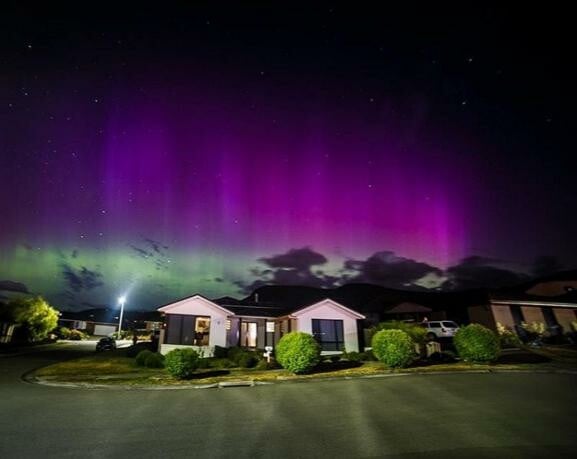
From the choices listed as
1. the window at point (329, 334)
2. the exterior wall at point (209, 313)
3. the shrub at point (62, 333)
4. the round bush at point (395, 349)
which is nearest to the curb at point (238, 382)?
the round bush at point (395, 349)

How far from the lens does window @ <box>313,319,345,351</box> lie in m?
27.1

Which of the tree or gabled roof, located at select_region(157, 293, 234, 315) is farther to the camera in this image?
the tree

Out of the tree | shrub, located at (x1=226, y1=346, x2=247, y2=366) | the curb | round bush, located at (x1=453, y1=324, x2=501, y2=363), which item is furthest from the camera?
the tree

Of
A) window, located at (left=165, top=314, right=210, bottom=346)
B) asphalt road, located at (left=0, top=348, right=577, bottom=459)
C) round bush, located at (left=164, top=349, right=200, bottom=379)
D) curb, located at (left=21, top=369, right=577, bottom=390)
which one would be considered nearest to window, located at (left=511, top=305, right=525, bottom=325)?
curb, located at (left=21, top=369, right=577, bottom=390)

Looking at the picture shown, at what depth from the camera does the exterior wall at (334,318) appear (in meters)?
27.2

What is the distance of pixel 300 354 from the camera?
16953mm

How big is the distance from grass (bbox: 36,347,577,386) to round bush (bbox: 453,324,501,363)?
0.40 m

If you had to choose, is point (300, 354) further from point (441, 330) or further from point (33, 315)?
point (33, 315)

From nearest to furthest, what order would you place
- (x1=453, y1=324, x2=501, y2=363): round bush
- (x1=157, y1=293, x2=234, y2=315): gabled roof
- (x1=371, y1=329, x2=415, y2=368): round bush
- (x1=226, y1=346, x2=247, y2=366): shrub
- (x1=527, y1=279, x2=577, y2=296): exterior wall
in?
1. (x1=371, y1=329, x2=415, y2=368): round bush
2. (x1=453, y1=324, x2=501, y2=363): round bush
3. (x1=226, y1=346, x2=247, y2=366): shrub
4. (x1=157, y1=293, x2=234, y2=315): gabled roof
5. (x1=527, y1=279, x2=577, y2=296): exterior wall

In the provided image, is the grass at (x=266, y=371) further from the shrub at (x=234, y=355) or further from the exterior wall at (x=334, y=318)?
the exterior wall at (x=334, y=318)

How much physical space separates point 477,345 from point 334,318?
11.6 metres

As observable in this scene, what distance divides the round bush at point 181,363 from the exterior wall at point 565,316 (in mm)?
33812

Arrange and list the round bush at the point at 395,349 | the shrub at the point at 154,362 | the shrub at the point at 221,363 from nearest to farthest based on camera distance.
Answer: the round bush at the point at 395,349
the shrub at the point at 154,362
the shrub at the point at 221,363

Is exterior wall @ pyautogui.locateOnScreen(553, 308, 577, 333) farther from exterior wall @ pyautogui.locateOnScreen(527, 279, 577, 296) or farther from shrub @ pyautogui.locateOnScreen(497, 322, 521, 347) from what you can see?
exterior wall @ pyautogui.locateOnScreen(527, 279, 577, 296)
